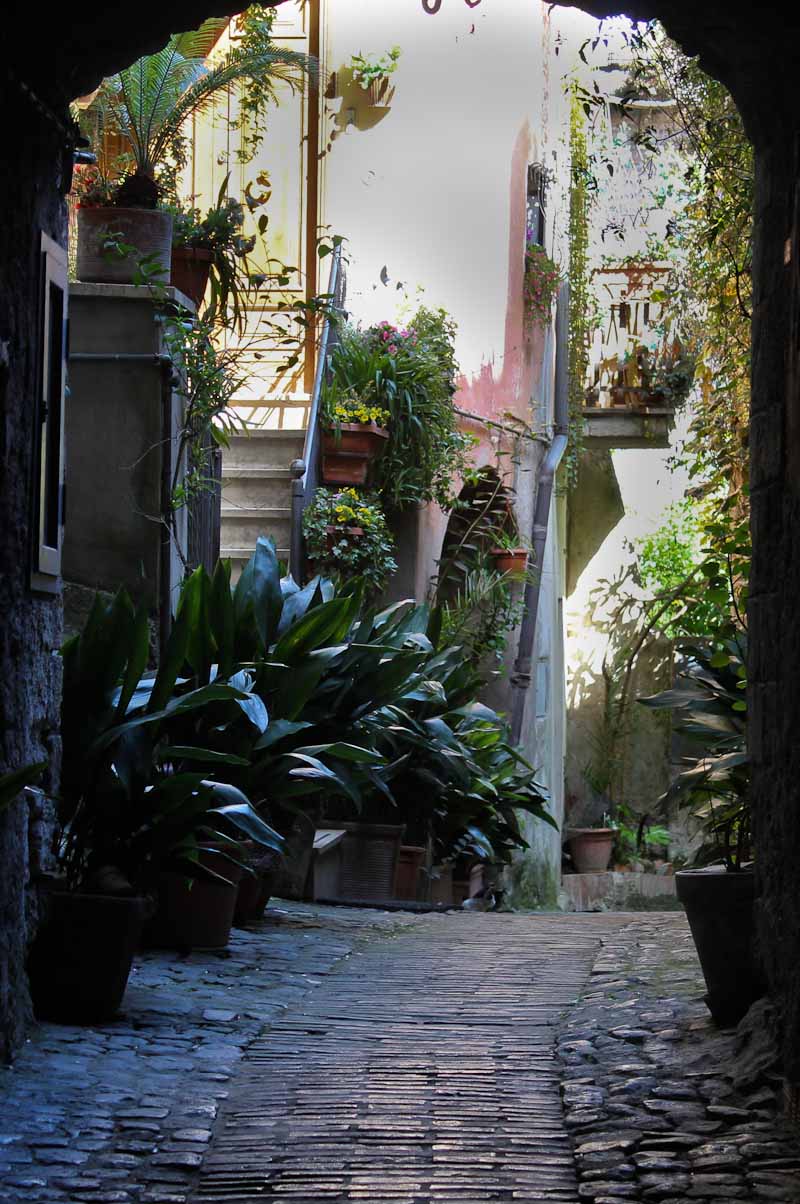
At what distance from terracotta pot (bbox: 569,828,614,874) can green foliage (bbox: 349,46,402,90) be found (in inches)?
255

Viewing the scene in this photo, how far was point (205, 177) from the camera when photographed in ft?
34.2

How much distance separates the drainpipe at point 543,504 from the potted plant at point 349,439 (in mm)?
2006

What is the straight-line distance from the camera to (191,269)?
23.2ft

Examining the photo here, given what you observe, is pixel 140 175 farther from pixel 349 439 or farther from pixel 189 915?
pixel 189 915

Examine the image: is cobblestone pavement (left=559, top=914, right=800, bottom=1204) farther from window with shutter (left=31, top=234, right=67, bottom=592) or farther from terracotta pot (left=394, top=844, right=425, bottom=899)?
terracotta pot (left=394, top=844, right=425, bottom=899)

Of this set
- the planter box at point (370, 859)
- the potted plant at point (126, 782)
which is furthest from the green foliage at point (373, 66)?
the potted plant at point (126, 782)

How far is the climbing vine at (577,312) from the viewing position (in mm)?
11984

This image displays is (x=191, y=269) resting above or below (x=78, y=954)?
above

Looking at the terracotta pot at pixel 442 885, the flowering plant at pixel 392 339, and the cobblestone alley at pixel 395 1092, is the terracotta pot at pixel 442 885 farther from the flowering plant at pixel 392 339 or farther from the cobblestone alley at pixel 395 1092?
the flowering plant at pixel 392 339

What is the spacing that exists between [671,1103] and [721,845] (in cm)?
177

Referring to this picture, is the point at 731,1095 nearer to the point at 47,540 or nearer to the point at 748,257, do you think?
the point at 47,540

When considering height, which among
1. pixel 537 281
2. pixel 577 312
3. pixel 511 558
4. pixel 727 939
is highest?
pixel 537 281

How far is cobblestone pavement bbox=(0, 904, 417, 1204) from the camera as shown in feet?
8.94

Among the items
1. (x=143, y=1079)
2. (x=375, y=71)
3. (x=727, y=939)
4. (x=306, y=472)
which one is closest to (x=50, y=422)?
(x=143, y=1079)
